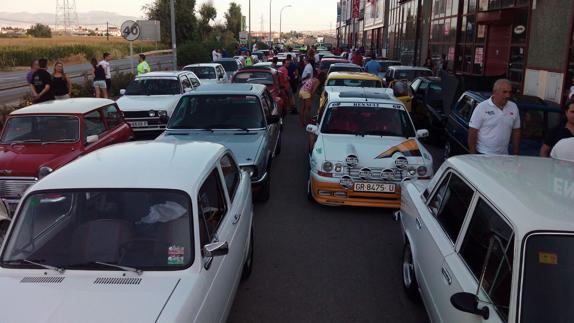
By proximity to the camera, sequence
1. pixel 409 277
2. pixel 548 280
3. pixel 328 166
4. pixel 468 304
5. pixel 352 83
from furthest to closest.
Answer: pixel 352 83 → pixel 328 166 → pixel 409 277 → pixel 468 304 → pixel 548 280

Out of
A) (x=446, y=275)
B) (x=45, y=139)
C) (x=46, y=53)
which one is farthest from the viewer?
(x=46, y=53)

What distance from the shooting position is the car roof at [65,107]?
305 inches

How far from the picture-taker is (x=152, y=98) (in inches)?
512

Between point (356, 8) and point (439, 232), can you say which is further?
point (356, 8)

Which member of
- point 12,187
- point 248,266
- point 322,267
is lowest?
point 322,267

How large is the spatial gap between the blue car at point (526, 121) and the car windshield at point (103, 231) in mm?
6300

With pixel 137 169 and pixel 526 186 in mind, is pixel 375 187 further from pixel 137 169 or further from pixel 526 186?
pixel 137 169

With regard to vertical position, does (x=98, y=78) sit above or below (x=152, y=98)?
above

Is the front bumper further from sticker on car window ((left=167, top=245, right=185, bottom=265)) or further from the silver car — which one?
sticker on car window ((left=167, top=245, right=185, bottom=265))

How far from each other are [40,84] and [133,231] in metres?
9.92

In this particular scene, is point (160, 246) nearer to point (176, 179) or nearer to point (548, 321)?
point (176, 179)

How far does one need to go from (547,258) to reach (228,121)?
246 inches

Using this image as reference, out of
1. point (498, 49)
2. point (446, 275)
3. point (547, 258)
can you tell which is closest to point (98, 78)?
point (498, 49)

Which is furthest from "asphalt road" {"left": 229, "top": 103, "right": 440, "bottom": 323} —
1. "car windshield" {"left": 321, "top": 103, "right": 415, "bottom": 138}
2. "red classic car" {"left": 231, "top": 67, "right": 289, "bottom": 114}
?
"red classic car" {"left": 231, "top": 67, "right": 289, "bottom": 114}
